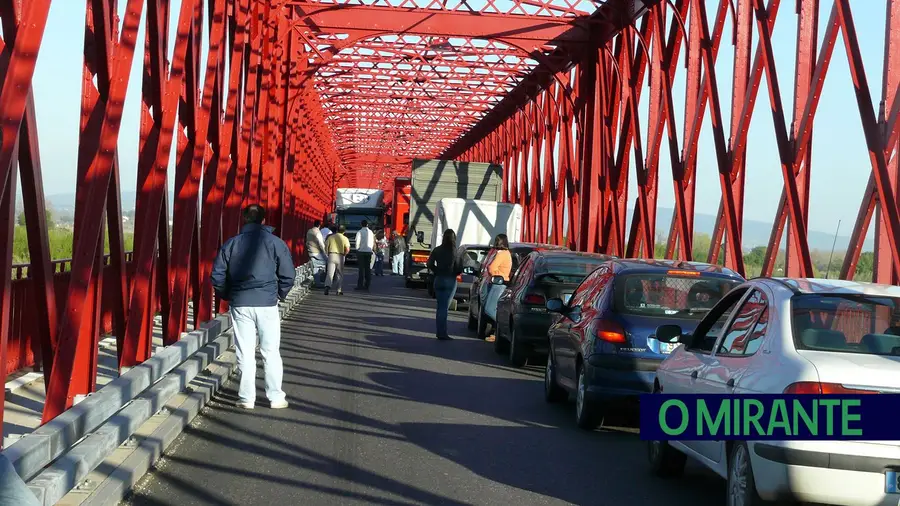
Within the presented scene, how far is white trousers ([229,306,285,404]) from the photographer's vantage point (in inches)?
452

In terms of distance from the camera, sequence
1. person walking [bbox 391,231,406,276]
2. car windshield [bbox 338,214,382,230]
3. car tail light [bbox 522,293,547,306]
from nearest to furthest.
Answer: car tail light [bbox 522,293,547,306], person walking [bbox 391,231,406,276], car windshield [bbox 338,214,382,230]

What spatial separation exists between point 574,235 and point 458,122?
93.9ft

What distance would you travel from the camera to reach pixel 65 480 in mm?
6320

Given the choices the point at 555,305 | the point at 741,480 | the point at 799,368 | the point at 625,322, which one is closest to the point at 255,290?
the point at 555,305

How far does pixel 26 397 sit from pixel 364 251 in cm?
2163

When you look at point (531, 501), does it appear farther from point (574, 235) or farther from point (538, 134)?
point (538, 134)

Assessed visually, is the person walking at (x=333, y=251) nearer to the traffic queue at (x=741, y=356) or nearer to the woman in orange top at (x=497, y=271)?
the woman in orange top at (x=497, y=271)

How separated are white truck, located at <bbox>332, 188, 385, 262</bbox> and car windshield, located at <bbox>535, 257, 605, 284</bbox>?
4024 centimetres

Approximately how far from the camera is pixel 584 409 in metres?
10.8

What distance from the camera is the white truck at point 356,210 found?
→ 57875 millimetres

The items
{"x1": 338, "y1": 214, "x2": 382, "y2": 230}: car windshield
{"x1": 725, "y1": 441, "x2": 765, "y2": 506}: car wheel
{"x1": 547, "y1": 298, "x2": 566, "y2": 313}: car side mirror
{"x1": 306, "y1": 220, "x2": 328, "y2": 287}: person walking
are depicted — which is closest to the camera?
{"x1": 725, "y1": 441, "x2": 765, "y2": 506}: car wheel

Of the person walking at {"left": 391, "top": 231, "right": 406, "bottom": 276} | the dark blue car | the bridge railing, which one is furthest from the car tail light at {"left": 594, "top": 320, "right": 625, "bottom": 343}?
the person walking at {"left": 391, "top": 231, "right": 406, "bottom": 276}

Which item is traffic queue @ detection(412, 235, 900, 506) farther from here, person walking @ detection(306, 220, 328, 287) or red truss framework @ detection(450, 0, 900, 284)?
person walking @ detection(306, 220, 328, 287)

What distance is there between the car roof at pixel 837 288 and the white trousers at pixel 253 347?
202 inches
